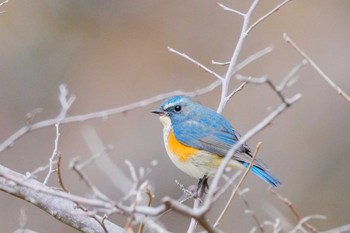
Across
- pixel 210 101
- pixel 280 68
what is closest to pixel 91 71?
pixel 210 101

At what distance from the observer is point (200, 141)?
16.2ft

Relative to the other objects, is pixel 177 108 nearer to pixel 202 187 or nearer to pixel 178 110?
pixel 178 110

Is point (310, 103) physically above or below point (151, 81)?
below

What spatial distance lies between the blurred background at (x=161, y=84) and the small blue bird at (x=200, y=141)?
11.9 feet

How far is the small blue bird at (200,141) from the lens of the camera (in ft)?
15.7

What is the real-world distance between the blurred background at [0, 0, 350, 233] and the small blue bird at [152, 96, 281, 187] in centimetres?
362

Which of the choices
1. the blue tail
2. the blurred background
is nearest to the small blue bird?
the blue tail

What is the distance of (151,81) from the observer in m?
10.1

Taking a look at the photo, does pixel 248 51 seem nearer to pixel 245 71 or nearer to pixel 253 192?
pixel 245 71

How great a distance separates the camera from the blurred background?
356 inches

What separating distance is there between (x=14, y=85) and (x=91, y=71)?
1.01m

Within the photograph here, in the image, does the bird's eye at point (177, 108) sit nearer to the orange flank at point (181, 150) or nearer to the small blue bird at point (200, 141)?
the small blue bird at point (200, 141)

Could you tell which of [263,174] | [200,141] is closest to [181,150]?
[200,141]

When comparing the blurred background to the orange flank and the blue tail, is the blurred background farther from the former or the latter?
the blue tail
